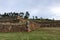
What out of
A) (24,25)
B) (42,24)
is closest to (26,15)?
(42,24)

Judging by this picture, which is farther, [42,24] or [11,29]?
[42,24]

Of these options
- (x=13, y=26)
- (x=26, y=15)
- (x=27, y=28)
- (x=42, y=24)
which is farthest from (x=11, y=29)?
(x=26, y=15)

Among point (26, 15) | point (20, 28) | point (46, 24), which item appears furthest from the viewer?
point (26, 15)

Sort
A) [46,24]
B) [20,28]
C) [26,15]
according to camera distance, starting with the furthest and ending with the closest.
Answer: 1. [26,15]
2. [46,24]
3. [20,28]

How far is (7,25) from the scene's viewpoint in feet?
89.1

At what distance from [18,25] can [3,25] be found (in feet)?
7.49

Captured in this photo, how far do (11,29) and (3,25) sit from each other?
4.48 feet

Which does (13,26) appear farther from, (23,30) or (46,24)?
(46,24)

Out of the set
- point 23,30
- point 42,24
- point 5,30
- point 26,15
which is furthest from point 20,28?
point 26,15

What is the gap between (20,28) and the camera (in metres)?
26.9

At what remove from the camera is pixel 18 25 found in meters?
27.1

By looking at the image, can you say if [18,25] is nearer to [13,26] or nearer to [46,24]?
[13,26]

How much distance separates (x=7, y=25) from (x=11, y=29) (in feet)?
2.89

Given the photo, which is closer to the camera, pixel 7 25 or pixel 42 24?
pixel 7 25
